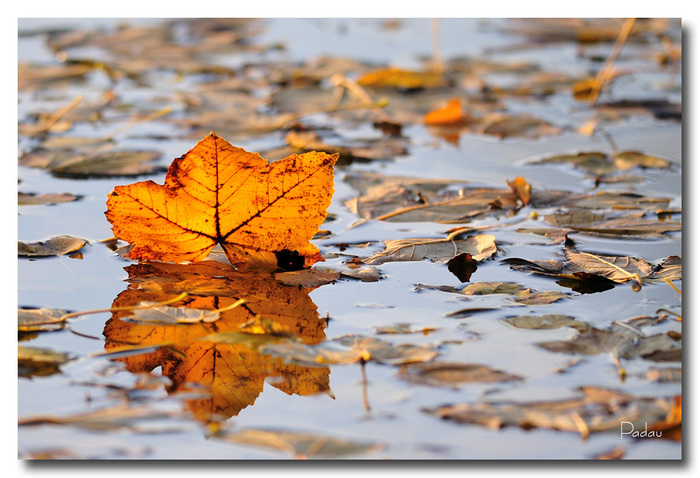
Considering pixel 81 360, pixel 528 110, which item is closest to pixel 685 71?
pixel 528 110

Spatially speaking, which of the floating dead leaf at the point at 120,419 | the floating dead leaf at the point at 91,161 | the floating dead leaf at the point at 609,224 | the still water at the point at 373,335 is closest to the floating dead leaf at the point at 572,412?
the still water at the point at 373,335

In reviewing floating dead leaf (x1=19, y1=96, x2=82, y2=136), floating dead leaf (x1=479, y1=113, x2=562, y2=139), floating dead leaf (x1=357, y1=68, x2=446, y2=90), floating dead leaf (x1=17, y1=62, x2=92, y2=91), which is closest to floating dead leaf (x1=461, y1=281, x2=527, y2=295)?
floating dead leaf (x1=479, y1=113, x2=562, y2=139)

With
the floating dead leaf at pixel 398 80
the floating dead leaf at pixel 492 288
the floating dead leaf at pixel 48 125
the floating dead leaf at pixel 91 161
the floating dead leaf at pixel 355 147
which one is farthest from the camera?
the floating dead leaf at pixel 398 80

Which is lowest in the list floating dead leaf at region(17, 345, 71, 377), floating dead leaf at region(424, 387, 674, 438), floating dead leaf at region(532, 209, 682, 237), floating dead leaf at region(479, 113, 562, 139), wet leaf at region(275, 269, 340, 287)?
floating dead leaf at region(424, 387, 674, 438)

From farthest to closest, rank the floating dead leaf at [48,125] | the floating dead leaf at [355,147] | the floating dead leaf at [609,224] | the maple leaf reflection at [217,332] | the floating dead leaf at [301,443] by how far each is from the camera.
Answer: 1. the floating dead leaf at [48,125]
2. the floating dead leaf at [355,147]
3. the floating dead leaf at [609,224]
4. the maple leaf reflection at [217,332]
5. the floating dead leaf at [301,443]

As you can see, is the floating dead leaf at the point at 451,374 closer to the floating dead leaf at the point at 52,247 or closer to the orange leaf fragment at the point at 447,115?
the floating dead leaf at the point at 52,247

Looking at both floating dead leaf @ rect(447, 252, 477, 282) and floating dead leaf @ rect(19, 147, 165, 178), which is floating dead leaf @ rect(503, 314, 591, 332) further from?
floating dead leaf @ rect(19, 147, 165, 178)
